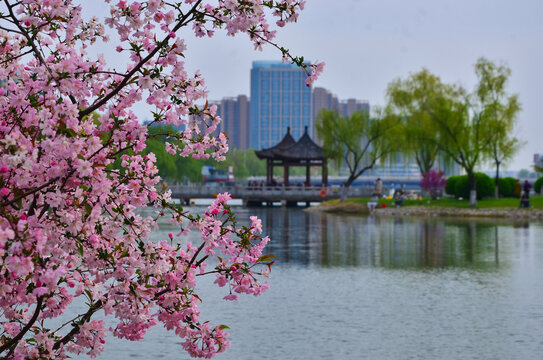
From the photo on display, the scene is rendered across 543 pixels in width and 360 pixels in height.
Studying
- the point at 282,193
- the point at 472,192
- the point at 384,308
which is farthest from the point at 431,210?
the point at 384,308

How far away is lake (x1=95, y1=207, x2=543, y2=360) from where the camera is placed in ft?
43.6

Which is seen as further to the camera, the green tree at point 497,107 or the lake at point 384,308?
the green tree at point 497,107

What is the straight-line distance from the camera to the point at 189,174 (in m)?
88.5

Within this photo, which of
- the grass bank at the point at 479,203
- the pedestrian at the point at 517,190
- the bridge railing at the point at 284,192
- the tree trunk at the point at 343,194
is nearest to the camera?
the grass bank at the point at 479,203

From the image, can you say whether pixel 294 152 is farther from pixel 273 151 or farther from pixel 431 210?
pixel 431 210

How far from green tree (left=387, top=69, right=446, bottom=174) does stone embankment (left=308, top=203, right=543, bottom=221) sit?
17.4 feet

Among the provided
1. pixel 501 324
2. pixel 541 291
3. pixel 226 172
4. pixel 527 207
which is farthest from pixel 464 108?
pixel 226 172

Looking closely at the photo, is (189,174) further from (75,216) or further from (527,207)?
(75,216)

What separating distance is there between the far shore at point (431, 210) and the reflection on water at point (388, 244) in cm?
633

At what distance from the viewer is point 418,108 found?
66.9 m

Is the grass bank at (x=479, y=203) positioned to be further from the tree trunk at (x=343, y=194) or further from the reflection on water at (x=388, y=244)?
the reflection on water at (x=388, y=244)

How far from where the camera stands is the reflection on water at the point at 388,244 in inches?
1006

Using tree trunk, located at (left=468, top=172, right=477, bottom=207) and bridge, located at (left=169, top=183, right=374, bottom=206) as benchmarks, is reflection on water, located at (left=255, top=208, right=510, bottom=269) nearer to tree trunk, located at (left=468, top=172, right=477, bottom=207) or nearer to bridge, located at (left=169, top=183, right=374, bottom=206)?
tree trunk, located at (left=468, top=172, right=477, bottom=207)

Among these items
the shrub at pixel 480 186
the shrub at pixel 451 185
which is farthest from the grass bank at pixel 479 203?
the shrub at pixel 451 185
